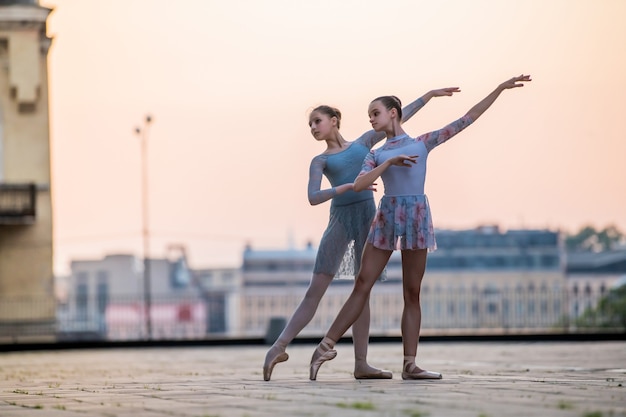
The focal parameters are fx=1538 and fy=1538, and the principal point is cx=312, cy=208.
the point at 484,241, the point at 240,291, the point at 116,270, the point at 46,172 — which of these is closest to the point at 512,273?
the point at 484,241

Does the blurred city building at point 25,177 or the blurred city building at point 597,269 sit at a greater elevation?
the blurred city building at point 25,177

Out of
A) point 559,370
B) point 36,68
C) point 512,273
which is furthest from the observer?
point 512,273

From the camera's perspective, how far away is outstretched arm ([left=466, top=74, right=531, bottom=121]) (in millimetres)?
10406

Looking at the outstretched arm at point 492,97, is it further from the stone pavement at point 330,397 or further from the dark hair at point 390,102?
the stone pavement at point 330,397

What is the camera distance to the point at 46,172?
3844cm

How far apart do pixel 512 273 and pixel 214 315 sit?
135 ft

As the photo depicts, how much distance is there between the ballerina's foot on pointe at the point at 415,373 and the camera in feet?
33.9

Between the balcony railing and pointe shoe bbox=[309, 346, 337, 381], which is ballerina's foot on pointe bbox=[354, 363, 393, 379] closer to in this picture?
pointe shoe bbox=[309, 346, 337, 381]

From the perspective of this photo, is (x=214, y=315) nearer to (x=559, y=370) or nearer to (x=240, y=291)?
(x=240, y=291)

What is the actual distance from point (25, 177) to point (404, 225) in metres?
29.2

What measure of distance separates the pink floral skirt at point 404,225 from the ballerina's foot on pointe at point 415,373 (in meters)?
0.82

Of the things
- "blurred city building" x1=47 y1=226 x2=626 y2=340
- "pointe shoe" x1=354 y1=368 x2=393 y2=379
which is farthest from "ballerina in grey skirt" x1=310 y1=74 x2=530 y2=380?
"blurred city building" x1=47 y1=226 x2=626 y2=340

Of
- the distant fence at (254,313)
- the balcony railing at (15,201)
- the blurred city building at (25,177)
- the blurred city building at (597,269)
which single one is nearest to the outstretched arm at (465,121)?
the blurred city building at (25,177)

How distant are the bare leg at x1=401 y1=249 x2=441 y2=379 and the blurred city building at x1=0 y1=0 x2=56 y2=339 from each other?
2840cm
